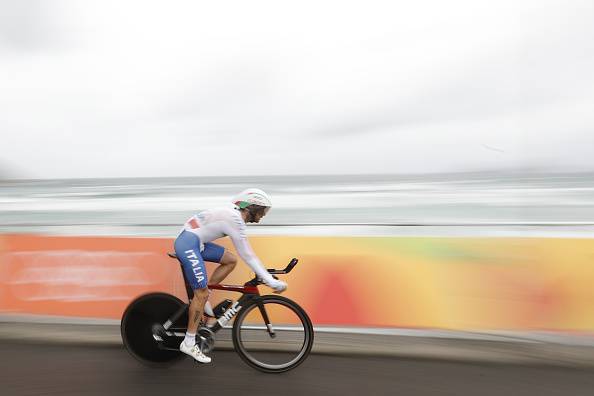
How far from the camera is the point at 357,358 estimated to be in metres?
5.06

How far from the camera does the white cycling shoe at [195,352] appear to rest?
15.2 ft

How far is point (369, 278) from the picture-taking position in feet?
18.3

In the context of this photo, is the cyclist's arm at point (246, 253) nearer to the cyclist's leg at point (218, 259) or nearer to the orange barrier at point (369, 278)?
the cyclist's leg at point (218, 259)

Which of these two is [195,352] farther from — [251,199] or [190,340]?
[251,199]

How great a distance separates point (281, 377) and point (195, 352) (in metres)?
0.68

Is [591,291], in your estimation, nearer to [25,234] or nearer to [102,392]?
[102,392]

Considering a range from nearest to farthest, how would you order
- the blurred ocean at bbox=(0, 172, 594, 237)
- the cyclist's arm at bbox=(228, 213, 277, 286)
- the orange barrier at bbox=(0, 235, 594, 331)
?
the cyclist's arm at bbox=(228, 213, 277, 286)
the orange barrier at bbox=(0, 235, 594, 331)
the blurred ocean at bbox=(0, 172, 594, 237)

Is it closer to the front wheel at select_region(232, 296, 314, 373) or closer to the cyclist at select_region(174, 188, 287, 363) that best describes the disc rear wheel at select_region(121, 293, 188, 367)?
the cyclist at select_region(174, 188, 287, 363)

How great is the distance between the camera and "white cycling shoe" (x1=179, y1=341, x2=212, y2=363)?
15.2ft

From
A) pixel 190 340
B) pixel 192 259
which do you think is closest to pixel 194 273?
pixel 192 259

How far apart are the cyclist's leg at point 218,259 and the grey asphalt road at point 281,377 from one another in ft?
2.31

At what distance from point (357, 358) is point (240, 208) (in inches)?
63.4

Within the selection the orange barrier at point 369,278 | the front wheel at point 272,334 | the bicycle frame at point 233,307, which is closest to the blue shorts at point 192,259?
the bicycle frame at point 233,307

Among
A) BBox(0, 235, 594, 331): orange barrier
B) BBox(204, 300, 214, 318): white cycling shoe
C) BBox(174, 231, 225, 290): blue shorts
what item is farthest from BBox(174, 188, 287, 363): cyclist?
BBox(0, 235, 594, 331): orange barrier
